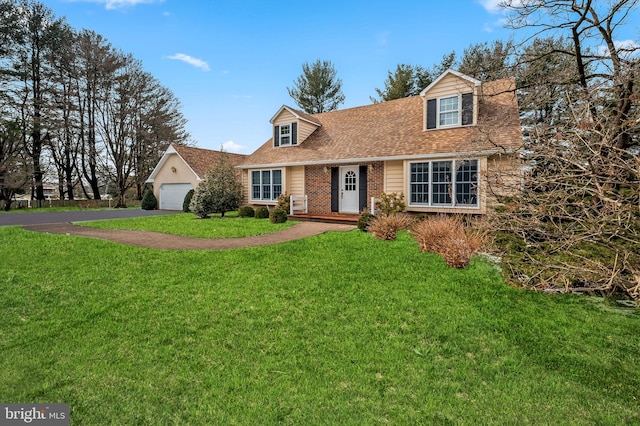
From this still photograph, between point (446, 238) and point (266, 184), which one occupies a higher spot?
point (266, 184)

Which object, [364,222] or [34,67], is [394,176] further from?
[34,67]

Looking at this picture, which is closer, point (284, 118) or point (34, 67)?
point (284, 118)

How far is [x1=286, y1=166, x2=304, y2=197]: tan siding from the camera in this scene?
1623 centimetres

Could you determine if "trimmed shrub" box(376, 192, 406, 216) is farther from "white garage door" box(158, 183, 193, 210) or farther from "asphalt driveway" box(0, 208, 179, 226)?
"white garage door" box(158, 183, 193, 210)

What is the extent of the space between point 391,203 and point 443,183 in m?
2.10

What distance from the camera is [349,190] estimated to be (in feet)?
48.9

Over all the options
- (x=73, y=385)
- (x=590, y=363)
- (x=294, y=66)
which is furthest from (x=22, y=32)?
(x=590, y=363)

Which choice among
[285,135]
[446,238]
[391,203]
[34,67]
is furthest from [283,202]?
[34,67]

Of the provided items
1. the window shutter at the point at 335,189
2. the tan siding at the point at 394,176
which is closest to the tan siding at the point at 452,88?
the tan siding at the point at 394,176

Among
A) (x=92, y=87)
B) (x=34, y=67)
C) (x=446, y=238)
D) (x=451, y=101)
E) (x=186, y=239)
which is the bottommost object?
(x=186, y=239)

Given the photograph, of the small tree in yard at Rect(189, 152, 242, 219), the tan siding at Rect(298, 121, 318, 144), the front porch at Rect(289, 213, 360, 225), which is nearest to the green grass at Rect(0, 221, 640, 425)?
the front porch at Rect(289, 213, 360, 225)

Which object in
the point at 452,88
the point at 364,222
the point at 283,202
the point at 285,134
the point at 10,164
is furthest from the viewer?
the point at 10,164

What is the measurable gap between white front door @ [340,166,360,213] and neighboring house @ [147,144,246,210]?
441 inches

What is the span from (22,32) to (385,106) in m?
28.9
